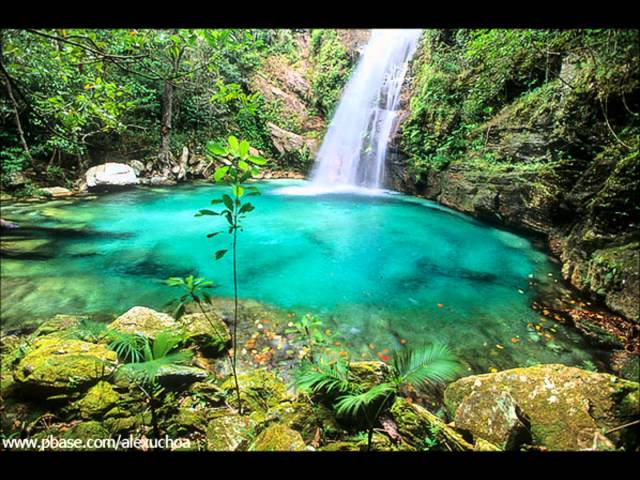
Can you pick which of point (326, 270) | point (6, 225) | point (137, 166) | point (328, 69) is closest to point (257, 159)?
point (326, 270)

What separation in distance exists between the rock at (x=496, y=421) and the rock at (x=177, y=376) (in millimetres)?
1874

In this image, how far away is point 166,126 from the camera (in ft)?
24.8

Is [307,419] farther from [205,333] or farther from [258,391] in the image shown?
[205,333]

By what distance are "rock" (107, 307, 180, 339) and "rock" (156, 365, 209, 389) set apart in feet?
2.37

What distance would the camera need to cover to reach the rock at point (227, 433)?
1397 millimetres

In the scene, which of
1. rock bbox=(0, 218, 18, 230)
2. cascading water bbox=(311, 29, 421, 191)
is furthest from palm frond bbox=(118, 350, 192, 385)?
cascading water bbox=(311, 29, 421, 191)

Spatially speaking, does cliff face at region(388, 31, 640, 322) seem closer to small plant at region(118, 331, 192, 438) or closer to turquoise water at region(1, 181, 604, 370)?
turquoise water at region(1, 181, 604, 370)

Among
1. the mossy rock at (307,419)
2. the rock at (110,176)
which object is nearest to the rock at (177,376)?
the mossy rock at (307,419)

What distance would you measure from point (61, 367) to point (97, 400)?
1.13ft

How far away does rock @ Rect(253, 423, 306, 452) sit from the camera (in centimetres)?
128

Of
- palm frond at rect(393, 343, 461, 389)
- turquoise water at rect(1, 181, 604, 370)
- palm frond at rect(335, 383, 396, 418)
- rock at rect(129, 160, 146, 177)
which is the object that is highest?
rock at rect(129, 160, 146, 177)
